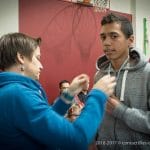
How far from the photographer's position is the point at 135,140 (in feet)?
5.61

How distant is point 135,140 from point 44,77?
233cm

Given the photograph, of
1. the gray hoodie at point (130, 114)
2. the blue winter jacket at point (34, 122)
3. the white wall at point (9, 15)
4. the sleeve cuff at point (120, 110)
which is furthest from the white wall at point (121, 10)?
the blue winter jacket at point (34, 122)

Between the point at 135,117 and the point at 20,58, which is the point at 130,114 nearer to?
the point at 135,117

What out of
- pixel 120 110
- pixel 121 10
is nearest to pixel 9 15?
pixel 121 10

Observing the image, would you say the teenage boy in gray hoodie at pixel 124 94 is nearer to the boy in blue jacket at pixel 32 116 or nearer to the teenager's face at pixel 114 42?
the teenager's face at pixel 114 42

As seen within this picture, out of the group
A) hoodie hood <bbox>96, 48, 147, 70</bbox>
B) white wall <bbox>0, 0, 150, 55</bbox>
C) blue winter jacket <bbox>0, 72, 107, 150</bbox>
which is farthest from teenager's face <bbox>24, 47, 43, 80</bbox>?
white wall <bbox>0, 0, 150, 55</bbox>

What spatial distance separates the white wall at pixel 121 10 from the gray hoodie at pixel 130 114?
2165 mm

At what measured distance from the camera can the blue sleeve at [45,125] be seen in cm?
111

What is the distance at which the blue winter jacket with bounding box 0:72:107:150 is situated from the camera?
111cm

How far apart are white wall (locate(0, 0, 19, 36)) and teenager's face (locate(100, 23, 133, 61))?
6.60 feet

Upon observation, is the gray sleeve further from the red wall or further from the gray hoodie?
the red wall

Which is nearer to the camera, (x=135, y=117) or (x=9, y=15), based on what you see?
(x=135, y=117)

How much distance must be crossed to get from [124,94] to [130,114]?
0.16 meters

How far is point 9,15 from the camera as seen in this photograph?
12.0 ft
